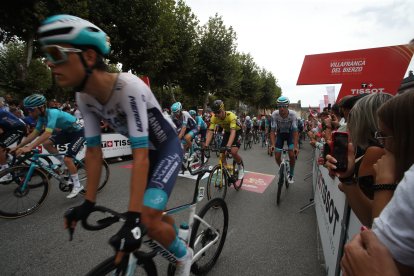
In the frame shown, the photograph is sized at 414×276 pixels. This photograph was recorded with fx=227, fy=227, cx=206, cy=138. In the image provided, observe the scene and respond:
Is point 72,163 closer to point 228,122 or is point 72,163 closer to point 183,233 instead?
point 228,122

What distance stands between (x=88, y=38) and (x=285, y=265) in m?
3.12

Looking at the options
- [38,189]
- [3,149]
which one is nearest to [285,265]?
[38,189]

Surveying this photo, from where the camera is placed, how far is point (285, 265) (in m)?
2.81

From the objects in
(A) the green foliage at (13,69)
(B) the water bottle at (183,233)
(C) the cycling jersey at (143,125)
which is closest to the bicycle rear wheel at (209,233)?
(B) the water bottle at (183,233)

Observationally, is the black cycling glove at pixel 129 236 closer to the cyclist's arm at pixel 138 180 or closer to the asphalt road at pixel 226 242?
the cyclist's arm at pixel 138 180

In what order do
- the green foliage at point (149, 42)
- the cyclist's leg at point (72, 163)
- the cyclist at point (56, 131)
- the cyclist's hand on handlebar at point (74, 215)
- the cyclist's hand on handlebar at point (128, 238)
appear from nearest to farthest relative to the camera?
the cyclist's hand on handlebar at point (128, 238), the cyclist's hand on handlebar at point (74, 215), the cyclist at point (56, 131), the cyclist's leg at point (72, 163), the green foliage at point (149, 42)

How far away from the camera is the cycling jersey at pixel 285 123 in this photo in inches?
217

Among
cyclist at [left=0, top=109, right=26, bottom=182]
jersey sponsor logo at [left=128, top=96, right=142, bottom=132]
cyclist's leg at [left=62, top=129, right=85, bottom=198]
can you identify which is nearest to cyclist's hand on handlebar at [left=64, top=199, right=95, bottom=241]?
jersey sponsor logo at [left=128, top=96, right=142, bottom=132]

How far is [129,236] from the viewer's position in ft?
4.09

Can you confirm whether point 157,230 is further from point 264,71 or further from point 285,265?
point 264,71

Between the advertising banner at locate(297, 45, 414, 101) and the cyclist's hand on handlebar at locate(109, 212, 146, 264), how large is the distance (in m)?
6.20

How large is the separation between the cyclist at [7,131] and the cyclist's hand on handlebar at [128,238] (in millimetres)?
5736

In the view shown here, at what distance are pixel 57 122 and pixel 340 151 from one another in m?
4.92

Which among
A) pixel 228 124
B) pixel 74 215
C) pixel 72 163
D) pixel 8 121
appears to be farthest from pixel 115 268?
pixel 8 121
